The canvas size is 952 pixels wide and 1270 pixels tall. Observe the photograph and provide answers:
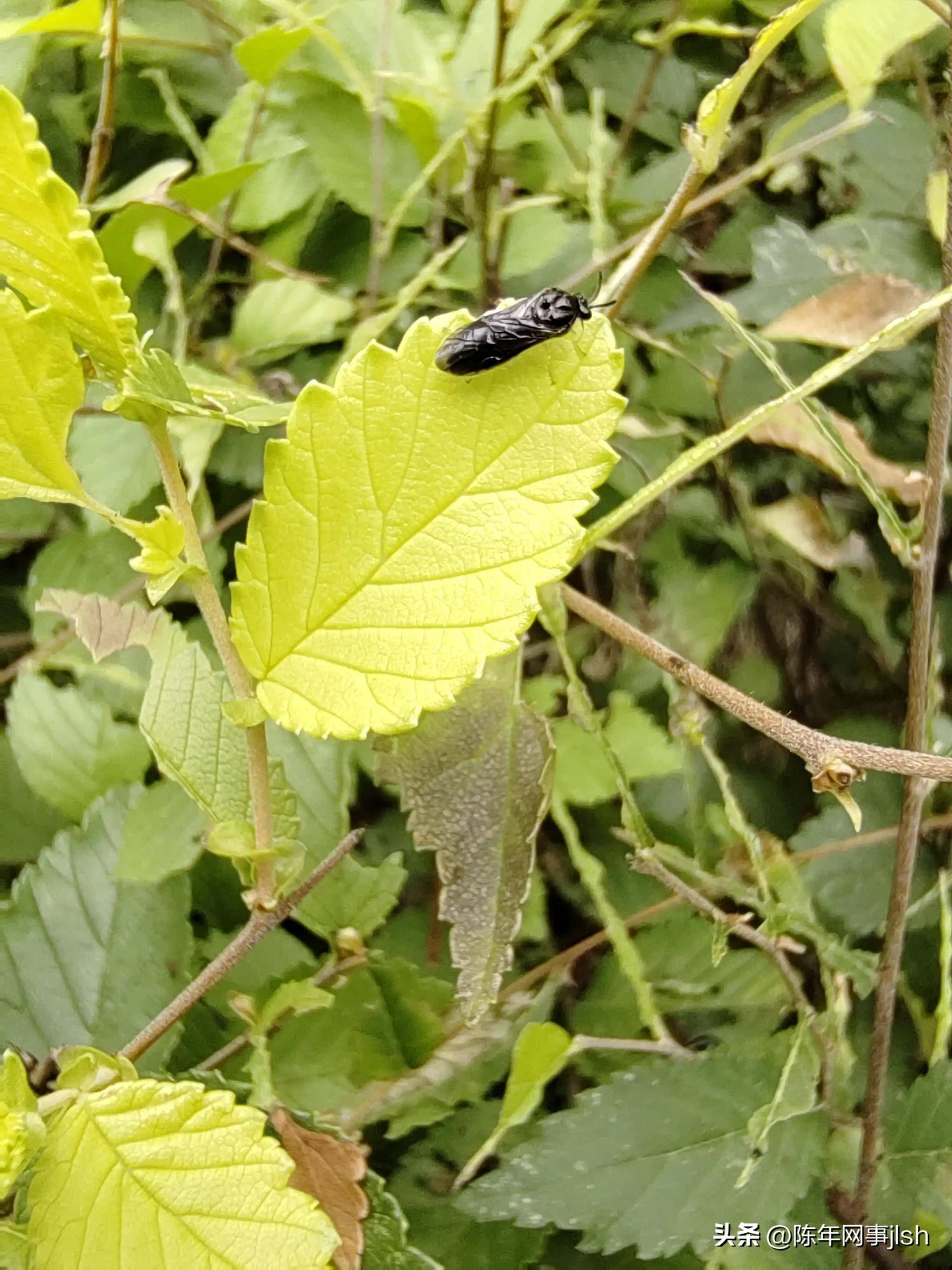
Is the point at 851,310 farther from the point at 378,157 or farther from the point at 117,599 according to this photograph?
the point at 117,599

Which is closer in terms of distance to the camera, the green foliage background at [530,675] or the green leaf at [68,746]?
the green foliage background at [530,675]

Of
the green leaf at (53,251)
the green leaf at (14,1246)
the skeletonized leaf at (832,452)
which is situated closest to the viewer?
the green leaf at (53,251)

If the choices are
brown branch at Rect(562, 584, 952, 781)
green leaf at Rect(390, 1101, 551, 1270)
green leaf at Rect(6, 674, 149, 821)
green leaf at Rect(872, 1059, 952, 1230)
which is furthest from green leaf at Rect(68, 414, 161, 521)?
green leaf at Rect(872, 1059, 952, 1230)

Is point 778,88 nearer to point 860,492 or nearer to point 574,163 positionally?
point 574,163

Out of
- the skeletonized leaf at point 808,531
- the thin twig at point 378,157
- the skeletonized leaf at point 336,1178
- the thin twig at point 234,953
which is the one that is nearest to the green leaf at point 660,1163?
the skeletonized leaf at point 336,1178

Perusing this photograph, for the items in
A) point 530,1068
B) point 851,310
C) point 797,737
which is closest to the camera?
point 797,737

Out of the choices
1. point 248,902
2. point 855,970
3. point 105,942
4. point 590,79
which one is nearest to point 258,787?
point 248,902

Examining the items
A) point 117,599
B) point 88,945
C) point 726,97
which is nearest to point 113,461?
point 117,599

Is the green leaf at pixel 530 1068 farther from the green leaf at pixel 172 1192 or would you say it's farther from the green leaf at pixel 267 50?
the green leaf at pixel 267 50
